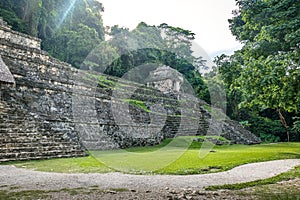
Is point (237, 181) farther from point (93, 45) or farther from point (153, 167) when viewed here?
point (93, 45)

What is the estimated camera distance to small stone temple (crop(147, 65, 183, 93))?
88.0 ft

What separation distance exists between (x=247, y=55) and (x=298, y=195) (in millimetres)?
7811

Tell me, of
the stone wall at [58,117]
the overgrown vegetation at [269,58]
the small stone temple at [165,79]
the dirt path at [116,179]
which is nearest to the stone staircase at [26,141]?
the stone wall at [58,117]

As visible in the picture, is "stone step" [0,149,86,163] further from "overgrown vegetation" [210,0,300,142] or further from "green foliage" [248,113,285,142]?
"green foliage" [248,113,285,142]

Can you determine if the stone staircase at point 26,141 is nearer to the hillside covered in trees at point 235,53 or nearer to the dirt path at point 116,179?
the dirt path at point 116,179

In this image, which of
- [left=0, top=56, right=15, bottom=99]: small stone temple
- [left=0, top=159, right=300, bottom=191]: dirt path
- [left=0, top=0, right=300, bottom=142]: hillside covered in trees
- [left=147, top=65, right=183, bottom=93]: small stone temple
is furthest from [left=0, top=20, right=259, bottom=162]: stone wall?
[left=147, top=65, right=183, bottom=93]: small stone temple

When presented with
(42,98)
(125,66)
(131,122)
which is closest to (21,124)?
(42,98)

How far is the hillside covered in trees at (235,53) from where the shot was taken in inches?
324

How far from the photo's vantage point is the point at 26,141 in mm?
7797

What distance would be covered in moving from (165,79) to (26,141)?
66.5ft

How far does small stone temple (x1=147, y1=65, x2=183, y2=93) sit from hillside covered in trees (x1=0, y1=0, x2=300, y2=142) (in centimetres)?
350

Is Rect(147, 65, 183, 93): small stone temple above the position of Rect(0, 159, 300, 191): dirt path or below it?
above

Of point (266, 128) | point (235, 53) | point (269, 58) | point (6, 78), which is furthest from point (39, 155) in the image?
point (266, 128)

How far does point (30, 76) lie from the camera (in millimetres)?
11773
